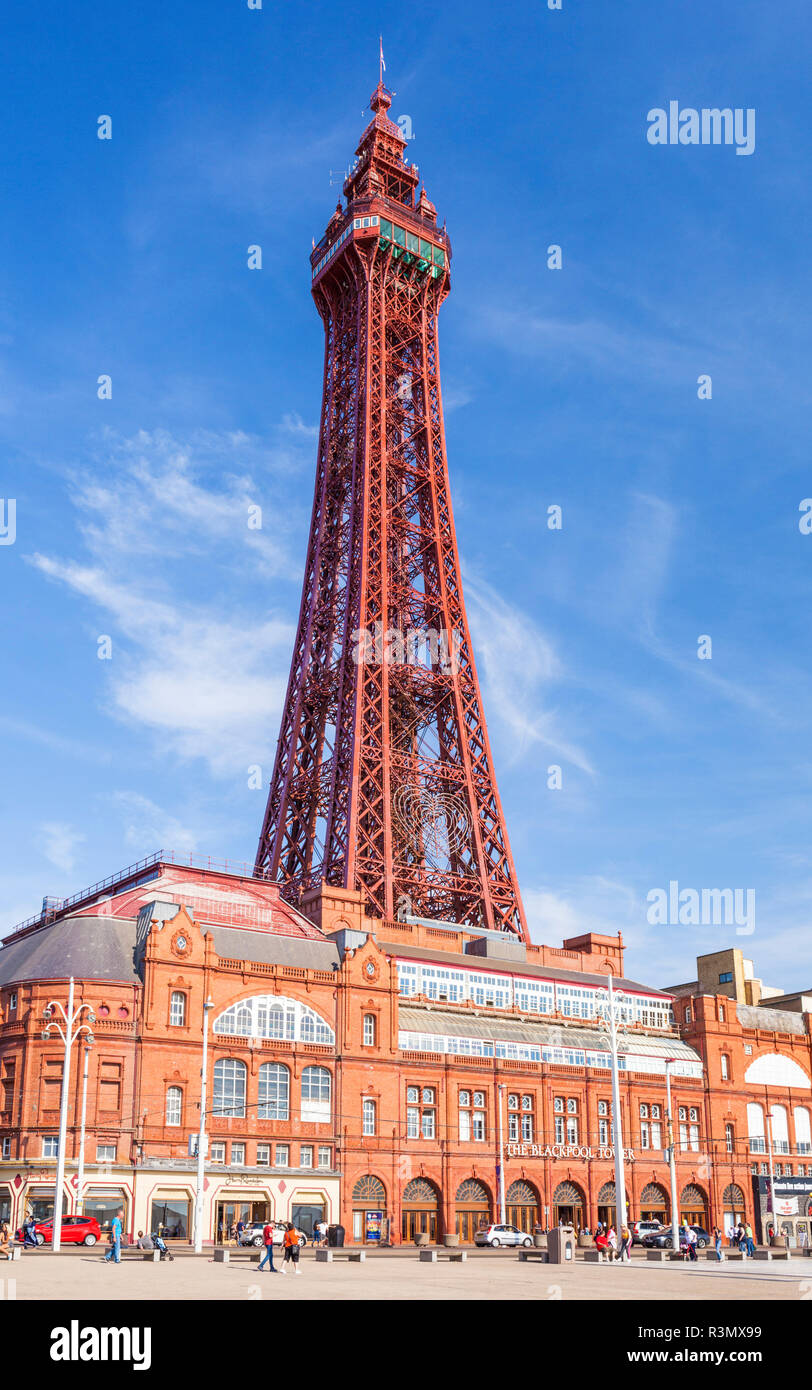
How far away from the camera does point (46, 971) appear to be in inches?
2692

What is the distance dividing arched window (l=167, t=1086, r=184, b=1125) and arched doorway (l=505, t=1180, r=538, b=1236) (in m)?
23.7

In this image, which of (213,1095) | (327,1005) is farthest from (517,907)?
(213,1095)

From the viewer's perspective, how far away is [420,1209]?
7625cm

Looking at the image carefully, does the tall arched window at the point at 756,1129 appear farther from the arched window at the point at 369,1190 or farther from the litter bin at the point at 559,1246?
the litter bin at the point at 559,1246

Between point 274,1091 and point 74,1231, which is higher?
point 274,1091

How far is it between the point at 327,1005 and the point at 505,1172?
16026 millimetres

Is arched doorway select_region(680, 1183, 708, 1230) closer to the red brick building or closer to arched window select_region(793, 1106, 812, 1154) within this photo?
the red brick building

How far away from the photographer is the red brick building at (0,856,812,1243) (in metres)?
66.1

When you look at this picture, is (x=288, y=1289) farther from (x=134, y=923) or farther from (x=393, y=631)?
(x=393, y=631)

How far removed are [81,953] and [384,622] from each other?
44228 mm

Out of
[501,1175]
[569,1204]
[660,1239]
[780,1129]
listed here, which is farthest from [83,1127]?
[780,1129]

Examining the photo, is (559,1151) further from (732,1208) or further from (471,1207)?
(732,1208)

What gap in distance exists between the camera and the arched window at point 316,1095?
73.4 meters

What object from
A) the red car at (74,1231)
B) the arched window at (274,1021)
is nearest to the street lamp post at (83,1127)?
the red car at (74,1231)
